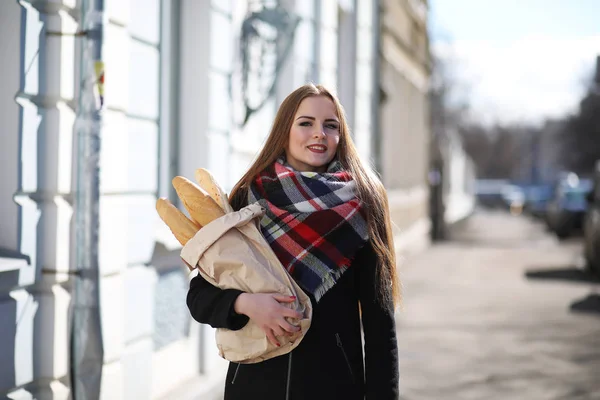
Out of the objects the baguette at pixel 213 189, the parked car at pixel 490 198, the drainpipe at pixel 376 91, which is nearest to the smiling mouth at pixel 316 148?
the baguette at pixel 213 189

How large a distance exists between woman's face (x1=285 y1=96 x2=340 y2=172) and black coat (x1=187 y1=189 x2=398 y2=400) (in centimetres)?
32

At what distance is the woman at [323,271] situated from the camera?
246cm

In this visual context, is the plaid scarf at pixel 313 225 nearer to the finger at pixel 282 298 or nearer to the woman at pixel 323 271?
the woman at pixel 323 271

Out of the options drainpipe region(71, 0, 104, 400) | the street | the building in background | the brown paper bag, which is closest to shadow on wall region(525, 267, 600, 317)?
the street

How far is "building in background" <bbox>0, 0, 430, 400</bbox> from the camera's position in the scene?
372 centimetres

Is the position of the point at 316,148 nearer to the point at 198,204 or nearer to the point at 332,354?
the point at 198,204

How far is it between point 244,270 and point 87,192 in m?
1.78

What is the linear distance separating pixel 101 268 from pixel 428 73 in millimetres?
21823

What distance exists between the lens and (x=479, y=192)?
7056cm

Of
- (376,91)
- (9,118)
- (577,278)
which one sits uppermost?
(376,91)

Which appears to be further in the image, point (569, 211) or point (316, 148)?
point (569, 211)

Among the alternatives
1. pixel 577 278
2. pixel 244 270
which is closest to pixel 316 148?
pixel 244 270

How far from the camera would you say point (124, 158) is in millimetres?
4402

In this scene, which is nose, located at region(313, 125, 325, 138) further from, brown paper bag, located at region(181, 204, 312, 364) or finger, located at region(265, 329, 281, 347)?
finger, located at region(265, 329, 281, 347)
